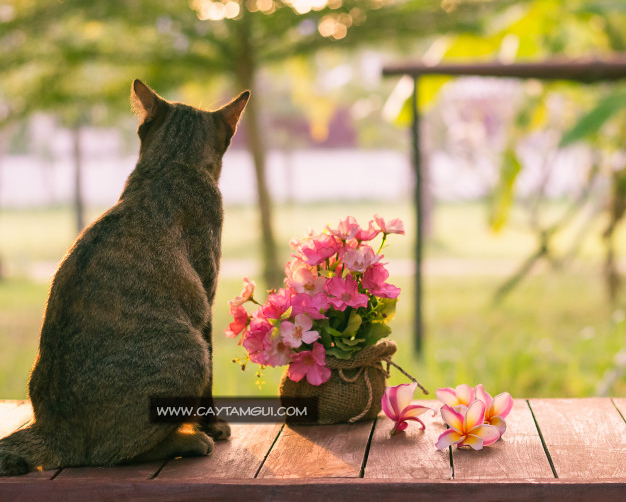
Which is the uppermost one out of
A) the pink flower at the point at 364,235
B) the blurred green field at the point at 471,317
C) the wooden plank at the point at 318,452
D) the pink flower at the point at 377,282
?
the pink flower at the point at 364,235

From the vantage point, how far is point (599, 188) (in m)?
9.36

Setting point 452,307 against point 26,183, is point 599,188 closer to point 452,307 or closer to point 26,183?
point 452,307

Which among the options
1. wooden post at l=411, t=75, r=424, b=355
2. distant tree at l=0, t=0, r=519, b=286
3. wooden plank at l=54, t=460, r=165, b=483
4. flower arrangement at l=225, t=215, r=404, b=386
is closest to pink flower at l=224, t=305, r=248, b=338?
flower arrangement at l=225, t=215, r=404, b=386

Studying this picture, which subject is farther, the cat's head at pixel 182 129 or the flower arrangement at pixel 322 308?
the cat's head at pixel 182 129

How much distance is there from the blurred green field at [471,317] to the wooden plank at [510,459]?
48.9 inches

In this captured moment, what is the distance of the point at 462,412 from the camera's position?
234cm

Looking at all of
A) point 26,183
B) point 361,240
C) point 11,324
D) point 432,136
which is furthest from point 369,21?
point 26,183

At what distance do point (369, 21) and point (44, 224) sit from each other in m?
11.3

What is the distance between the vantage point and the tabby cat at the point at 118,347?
2.09 meters

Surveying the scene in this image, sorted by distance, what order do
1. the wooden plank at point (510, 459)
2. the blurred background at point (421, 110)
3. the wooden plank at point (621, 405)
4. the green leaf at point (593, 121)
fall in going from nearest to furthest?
the wooden plank at point (510, 459)
the wooden plank at point (621, 405)
the green leaf at point (593, 121)
the blurred background at point (421, 110)

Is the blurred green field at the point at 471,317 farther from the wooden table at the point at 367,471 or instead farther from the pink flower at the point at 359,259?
the wooden table at the point at 367,471

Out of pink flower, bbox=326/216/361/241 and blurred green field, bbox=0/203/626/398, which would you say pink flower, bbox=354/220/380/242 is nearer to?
pink flower, bbox=326/216/361/241

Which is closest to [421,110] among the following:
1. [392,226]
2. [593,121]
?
[593,121]

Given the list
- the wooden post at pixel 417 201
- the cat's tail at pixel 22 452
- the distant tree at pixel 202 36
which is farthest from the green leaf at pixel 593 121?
the cat's tail at pixel 22 452
